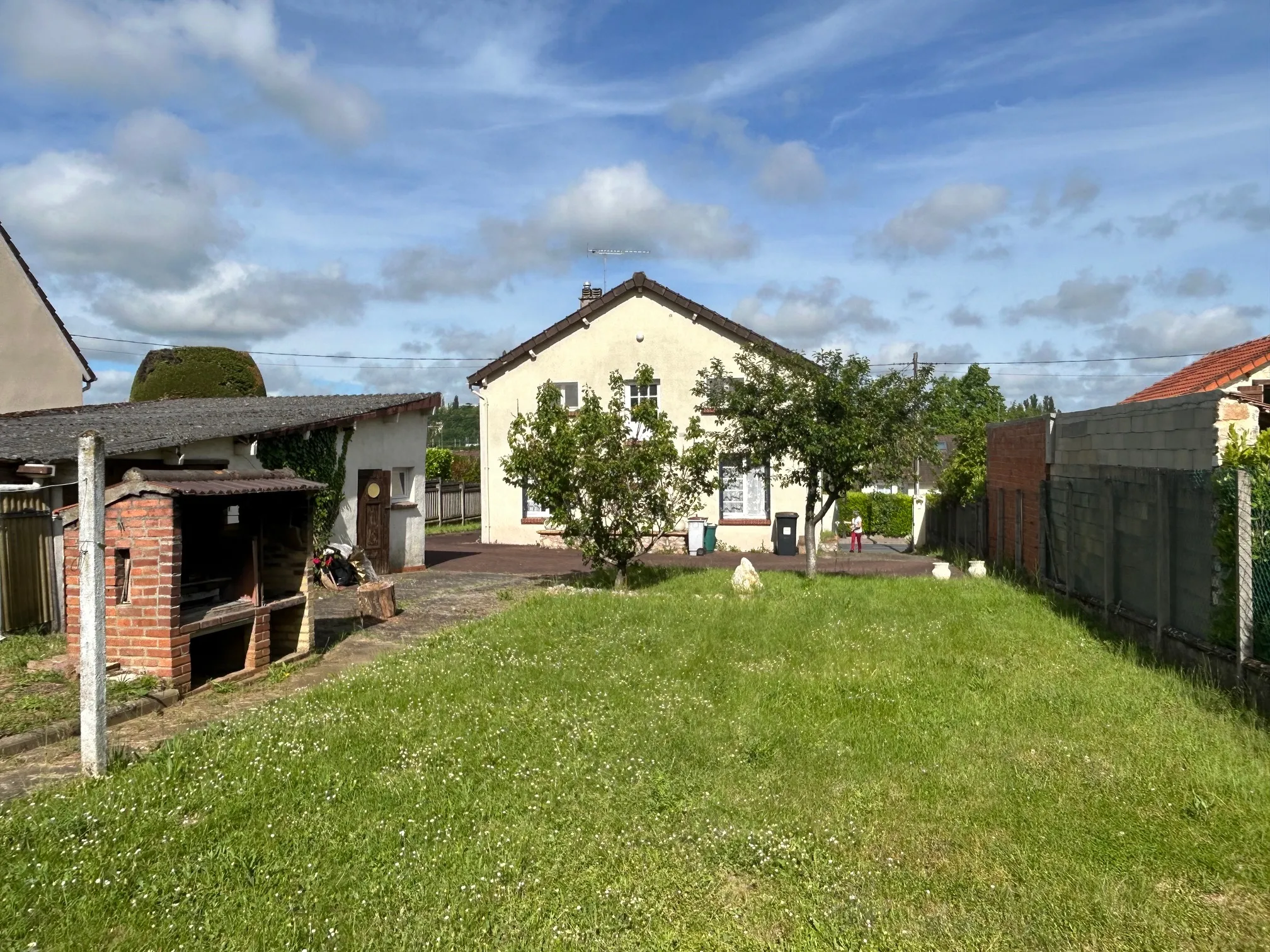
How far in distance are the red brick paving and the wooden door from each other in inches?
71.0

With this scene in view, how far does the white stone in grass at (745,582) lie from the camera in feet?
47.1

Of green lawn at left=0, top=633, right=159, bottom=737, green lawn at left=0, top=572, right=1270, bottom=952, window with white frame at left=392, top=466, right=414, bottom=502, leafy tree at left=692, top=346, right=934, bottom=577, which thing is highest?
leafy tree at left=692, top=346, right=934, bottom=577

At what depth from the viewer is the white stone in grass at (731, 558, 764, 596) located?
14.3 metres

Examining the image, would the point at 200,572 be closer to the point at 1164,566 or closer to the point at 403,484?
the point at 1164,566

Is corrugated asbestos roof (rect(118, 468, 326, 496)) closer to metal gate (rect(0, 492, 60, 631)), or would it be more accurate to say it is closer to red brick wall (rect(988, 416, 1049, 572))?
metal gate (rect(0, 492, 60, 631))

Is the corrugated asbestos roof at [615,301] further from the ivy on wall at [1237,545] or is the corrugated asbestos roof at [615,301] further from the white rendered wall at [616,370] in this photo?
the ivy on wall at [1237,545]

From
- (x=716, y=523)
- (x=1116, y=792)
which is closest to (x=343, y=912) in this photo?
(x=1116, y=792)

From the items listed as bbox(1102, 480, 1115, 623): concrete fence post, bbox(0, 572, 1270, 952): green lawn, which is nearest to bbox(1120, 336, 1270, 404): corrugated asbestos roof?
bbox(1102, 480, 1115, 623): concrete fence post

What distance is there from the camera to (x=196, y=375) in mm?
25734

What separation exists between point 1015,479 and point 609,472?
8.58m

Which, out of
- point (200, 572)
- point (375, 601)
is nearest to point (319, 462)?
point (375, 601)

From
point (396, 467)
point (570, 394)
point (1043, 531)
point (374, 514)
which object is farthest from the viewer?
point (570, 394)

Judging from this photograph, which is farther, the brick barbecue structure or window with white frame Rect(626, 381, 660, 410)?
window with white frame Rect(626, 381, 660, 410)

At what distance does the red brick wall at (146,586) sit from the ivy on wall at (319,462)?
22.4ft
